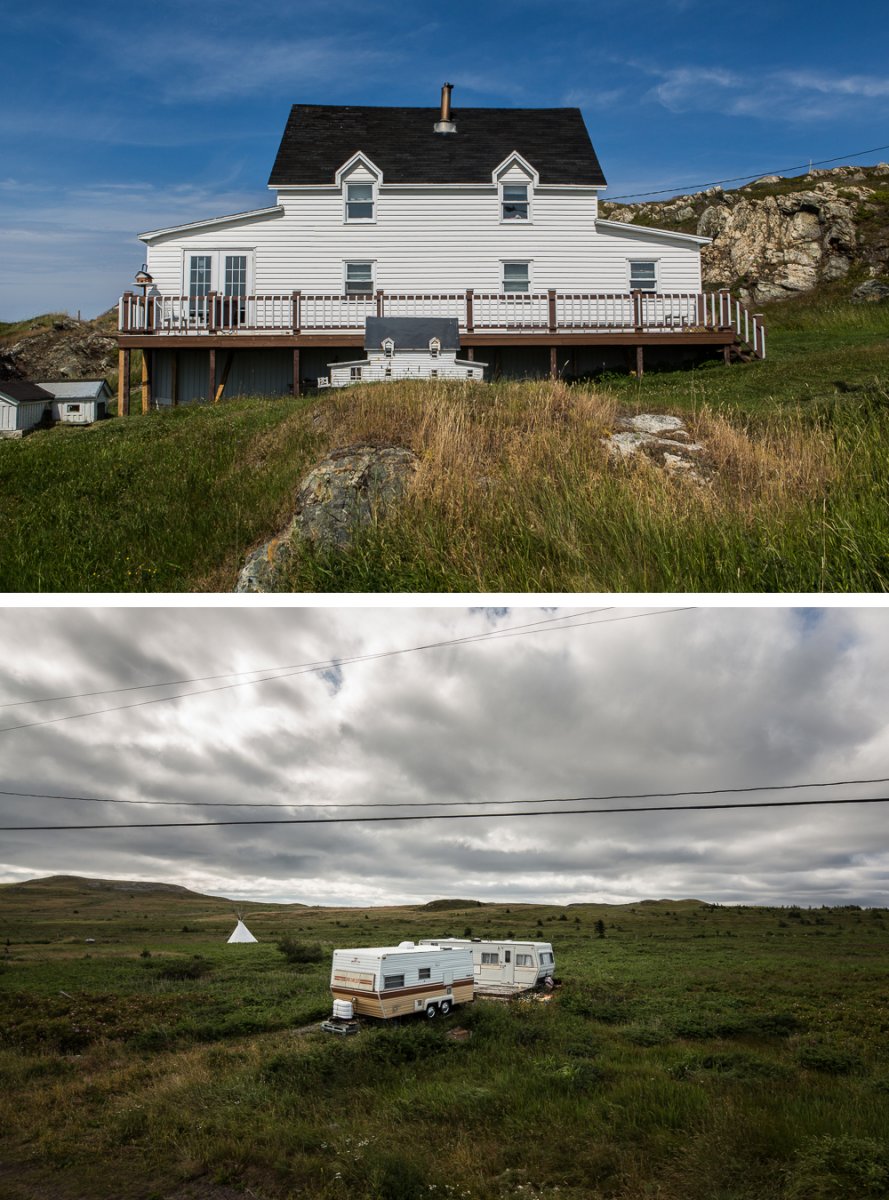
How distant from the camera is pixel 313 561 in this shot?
7.73 meters

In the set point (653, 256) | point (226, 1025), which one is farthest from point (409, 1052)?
point (653, 256)

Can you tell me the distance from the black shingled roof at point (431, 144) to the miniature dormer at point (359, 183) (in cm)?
32

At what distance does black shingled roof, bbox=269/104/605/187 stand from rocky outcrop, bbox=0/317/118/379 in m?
15.9

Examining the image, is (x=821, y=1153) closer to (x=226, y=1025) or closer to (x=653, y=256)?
(x=226, y=1025)

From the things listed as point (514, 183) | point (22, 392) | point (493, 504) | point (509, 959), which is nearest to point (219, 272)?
point (22, 392)

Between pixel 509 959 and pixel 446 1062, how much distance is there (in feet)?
9.81

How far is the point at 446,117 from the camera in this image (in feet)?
88.9

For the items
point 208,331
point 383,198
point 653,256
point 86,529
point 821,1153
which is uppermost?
point 383,198

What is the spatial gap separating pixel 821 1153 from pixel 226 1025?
18.0 ft

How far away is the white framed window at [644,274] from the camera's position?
24312mm

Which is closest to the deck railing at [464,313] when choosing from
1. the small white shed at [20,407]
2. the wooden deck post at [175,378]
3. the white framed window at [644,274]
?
the wooden deck post at [175,378]

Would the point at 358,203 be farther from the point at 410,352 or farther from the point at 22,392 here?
the point at 22,392

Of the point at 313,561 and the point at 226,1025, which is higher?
the point at 313,561

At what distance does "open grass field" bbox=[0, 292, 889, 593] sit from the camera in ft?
20.6
